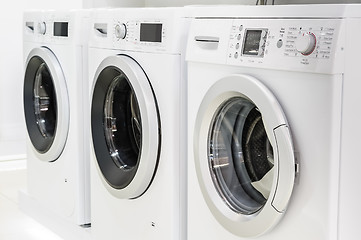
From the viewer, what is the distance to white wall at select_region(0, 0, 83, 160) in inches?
166

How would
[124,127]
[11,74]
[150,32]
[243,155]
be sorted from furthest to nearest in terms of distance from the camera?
1. [11,74]
2. [124,127]
3. [150,32]
4. [243,155]

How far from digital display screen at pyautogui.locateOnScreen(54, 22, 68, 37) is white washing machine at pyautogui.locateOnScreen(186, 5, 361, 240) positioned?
0.94 m

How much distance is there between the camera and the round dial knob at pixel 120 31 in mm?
2211

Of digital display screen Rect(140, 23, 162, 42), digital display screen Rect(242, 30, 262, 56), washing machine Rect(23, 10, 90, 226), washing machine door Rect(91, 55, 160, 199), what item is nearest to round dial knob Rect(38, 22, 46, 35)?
washing machine Rect(23, 10, 90, 226)

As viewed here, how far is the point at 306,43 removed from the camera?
1433 millimetres

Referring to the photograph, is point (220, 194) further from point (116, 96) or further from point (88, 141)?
point (88, 141)

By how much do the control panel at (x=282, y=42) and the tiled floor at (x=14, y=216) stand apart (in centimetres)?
153

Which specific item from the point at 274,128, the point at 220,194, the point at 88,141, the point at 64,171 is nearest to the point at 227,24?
the point at 274,128

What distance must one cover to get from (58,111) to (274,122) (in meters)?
1.39

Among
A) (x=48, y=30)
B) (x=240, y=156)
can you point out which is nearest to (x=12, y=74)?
(x=48, y=30)

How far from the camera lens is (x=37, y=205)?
118 inches

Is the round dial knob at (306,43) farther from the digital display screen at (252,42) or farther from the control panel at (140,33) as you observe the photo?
the control panel at (140,33)

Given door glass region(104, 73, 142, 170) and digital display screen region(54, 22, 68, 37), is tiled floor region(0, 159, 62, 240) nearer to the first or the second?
door glass region(104, 73, 142, 170)

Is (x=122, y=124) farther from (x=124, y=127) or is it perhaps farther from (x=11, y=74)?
(x=11, y=74)
